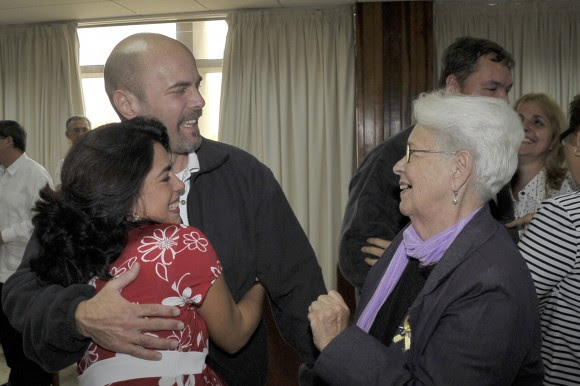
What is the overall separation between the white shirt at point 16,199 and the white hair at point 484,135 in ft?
11.6

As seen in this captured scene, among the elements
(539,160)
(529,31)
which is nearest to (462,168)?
(539,160)

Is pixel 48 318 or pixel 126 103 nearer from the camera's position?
pixel 48 318

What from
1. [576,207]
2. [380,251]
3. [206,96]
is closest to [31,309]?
[380,251]

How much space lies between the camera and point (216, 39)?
22.4ft

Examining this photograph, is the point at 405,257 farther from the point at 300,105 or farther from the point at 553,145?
the point at 300,105

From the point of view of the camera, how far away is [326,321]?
1462 mm

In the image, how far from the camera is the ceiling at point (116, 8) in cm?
602

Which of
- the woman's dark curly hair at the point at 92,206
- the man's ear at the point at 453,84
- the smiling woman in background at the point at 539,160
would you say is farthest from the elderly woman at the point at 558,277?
the smiling woman in background at the point at 539,160

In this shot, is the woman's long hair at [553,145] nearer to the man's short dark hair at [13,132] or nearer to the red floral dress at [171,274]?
the red floral dress at [171,274]

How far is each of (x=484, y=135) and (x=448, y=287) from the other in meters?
0.39

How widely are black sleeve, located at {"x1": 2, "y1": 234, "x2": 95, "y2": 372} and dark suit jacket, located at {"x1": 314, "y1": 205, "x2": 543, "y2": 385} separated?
0.56 m

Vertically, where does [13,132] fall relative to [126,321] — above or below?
above

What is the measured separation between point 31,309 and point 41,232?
0.21m

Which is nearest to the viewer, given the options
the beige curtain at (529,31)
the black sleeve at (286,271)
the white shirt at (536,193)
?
the black sleeve at (286,271)
